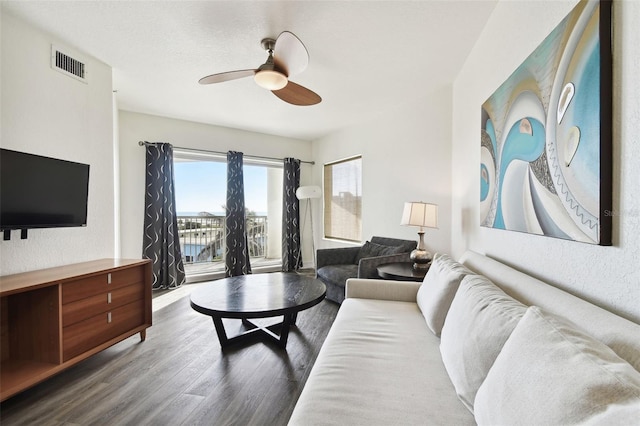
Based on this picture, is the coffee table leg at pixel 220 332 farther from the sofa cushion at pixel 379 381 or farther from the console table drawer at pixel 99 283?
the sofa cushion at pixel 379 381

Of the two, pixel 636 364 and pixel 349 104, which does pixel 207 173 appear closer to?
pixel 349 104

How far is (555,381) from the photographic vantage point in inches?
24.0

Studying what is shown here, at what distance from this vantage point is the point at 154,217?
3787 mm

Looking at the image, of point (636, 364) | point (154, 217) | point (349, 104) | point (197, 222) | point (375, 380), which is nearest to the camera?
point (636, 364)

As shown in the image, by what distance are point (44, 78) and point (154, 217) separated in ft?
6.66

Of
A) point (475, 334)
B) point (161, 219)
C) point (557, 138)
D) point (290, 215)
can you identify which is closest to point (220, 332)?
point (475, 334)

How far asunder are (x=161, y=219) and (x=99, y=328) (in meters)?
2.08

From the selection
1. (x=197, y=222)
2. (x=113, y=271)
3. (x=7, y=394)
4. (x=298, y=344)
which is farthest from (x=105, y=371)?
(x=197, y=222)

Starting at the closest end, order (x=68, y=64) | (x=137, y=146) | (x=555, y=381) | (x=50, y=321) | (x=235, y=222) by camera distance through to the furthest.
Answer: (x=555, y=381), (x=50, y=321), (x=68, y=64), (x=137, y=146), (x=235, y=222)

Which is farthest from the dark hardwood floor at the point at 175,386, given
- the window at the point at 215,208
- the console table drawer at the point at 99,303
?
the window at the point at 215,208

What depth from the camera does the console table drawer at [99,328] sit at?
70.7 inches

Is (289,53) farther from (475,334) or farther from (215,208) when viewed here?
(215,208)

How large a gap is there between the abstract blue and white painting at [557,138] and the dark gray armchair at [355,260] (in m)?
1.30

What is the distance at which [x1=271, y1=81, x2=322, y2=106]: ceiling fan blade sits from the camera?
2.31 m
